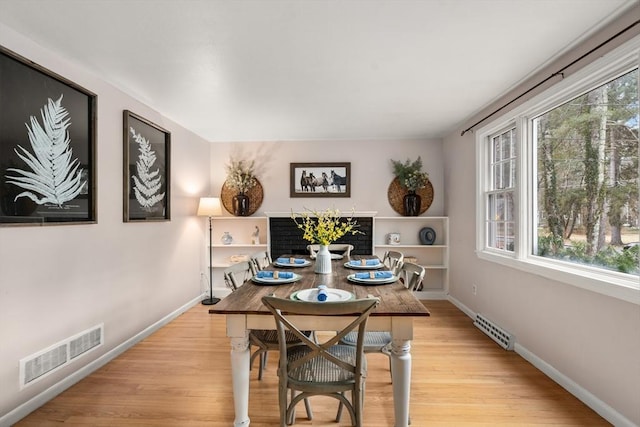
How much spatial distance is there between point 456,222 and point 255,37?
360cm

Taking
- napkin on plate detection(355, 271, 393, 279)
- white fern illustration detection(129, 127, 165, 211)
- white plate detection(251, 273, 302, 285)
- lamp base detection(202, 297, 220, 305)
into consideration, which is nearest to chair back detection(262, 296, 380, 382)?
white plate detection(251, 273, 302, 285)

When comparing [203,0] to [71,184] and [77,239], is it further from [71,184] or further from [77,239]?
[77,239]

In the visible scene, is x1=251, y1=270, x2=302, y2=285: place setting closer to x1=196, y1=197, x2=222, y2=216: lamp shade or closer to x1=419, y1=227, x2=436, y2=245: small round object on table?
x1=196, y1=197, x2=222, y2=216: lamp shade

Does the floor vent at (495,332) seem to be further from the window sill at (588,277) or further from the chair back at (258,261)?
the chair back at (258,261)

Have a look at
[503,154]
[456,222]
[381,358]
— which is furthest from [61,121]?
[456,222]

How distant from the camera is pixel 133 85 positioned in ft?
9.97

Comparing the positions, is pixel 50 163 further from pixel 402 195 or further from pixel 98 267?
pixel 402 195

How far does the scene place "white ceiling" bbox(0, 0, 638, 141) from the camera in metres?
1.92

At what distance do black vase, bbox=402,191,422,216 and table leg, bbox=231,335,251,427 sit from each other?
12.1ft

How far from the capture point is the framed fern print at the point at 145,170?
3201mm

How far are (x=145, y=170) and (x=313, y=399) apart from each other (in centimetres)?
275

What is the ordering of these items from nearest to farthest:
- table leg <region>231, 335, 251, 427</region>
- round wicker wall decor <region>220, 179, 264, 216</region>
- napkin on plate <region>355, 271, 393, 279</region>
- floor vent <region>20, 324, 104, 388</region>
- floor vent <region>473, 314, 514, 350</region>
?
table leg <region>231, 335, 251, 427</region>
floor vent <region>20, 324, 104, 388</region>
napkin on plate <region>355, 271, 393, 279</region>
floor vent <region>473, 314, 514, 350</region>
round wicker wall decor <region>220, 179, 264, 216</region>

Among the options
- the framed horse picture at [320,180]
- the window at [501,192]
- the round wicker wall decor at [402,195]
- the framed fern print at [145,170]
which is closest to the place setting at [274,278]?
the framed fern print at [145,170]

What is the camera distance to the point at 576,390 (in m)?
2.34
